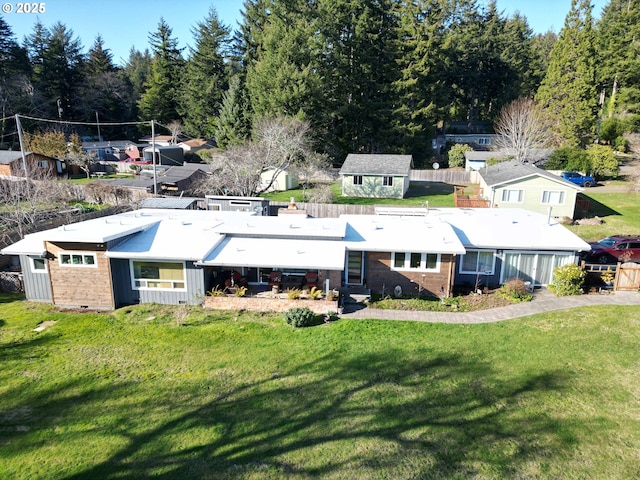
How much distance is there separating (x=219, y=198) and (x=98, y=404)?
66.2ft

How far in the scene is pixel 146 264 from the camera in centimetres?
1872

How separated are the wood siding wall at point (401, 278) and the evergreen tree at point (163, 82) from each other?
2428 inches

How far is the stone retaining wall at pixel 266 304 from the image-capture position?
57.8 feet

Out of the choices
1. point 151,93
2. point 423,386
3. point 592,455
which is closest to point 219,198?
point 423,386

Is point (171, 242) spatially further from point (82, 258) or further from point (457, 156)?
point (457, 156)

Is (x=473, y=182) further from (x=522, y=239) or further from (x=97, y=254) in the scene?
(x=97, y=254)

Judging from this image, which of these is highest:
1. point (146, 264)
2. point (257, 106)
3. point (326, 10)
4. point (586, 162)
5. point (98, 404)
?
point (326, 10)

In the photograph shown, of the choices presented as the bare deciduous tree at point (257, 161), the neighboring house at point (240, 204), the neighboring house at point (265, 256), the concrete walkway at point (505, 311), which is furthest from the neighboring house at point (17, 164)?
the concrete walkway at point (505, 311)

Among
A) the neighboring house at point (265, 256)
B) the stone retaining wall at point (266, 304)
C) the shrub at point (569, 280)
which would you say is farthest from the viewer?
the shrub at point (569, 280)

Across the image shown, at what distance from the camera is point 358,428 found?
1093cm

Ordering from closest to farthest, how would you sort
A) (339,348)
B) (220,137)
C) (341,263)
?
(339,348), (341,263), (220,137)

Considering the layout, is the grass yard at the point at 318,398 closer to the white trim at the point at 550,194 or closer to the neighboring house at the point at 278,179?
the white trim at the point at 550,194

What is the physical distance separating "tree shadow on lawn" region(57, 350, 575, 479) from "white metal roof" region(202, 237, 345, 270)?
17.1 ft

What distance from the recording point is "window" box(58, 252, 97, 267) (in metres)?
18.2
